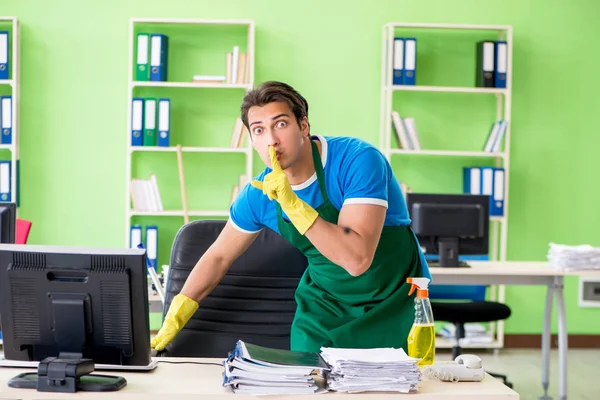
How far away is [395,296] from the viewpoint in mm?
2174

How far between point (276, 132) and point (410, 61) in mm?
3326

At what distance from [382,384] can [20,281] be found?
0.81m

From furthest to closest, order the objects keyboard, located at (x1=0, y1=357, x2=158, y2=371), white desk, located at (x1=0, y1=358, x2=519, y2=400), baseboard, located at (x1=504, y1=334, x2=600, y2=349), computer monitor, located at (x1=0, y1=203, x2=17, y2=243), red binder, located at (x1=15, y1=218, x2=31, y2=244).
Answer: baseboard, located at (x1=504, y1=334, x2=600, y2=349) → red binder, located at (x1=15, y1=218, x2=31, y2=244) → computer monitor, located at (x1=0, y1=203, x2=17, y2=243) → keyboard, located at (x1=0, y1=357, x2=158, y2=371) → white desk, located at (x1=0, y1=358, x2=519, y2=400)

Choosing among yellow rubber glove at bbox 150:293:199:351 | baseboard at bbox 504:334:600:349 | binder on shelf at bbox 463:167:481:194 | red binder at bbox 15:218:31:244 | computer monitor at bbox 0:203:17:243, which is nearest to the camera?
yellow rubber glove at bbox 150:293:199:351

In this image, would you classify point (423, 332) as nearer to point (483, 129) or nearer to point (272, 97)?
point (272, 97)

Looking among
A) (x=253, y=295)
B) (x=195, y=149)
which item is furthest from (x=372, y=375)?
(x=195, y=149)

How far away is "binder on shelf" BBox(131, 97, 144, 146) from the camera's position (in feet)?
16.7

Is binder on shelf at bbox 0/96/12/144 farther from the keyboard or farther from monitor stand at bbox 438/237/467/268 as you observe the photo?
the keyboard

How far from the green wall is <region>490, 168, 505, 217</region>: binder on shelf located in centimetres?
29

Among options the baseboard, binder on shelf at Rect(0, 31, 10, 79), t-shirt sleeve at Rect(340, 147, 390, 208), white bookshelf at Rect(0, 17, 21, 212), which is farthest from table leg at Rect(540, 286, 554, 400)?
binder on shelf at Rect(0, 31, 10, 79)

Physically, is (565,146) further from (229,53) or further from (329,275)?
(329,275)

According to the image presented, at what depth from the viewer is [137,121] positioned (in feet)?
16.8

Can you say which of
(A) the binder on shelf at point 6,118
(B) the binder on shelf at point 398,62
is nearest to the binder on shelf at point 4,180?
(A) the binder on shelf at point 6,118

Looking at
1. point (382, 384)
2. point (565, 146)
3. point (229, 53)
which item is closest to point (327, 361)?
point (382, 384)
